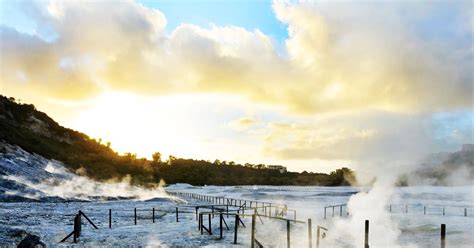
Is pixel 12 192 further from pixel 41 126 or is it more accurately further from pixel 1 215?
pixel 41 126

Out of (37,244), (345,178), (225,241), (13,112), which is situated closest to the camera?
(37,244)

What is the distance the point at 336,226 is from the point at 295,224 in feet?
13.9

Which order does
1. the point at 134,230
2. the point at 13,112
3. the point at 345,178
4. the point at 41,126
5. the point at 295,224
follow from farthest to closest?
the point at 345,178, the point at 41,126, the point at 13,112, the point at 295,224, the point at 134,230

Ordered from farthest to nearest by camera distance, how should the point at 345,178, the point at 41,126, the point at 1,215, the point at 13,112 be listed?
the point at 345,178 → the point at 41,126 → the point at 13,112 → the point at 1,215

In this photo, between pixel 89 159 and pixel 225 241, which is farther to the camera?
pixel 89 159

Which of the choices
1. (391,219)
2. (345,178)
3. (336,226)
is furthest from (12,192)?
(345,178)

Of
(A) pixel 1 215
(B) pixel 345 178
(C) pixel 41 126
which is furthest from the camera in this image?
(B) pixel 345 178

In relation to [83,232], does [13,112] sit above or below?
above

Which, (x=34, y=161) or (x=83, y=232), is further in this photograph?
(x=34, y=161)

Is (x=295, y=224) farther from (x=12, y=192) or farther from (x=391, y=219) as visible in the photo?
(x=12, y=192)

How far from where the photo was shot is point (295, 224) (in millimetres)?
40375

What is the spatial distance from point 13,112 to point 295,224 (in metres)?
101

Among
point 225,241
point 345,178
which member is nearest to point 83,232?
point 225,241

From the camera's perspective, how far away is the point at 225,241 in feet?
93.6
